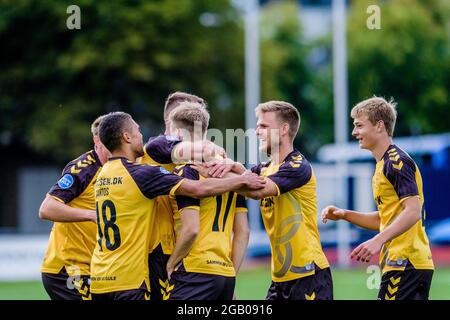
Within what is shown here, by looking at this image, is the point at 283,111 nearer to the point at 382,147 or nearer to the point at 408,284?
the point at 382,147

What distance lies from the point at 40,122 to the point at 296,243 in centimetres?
3150

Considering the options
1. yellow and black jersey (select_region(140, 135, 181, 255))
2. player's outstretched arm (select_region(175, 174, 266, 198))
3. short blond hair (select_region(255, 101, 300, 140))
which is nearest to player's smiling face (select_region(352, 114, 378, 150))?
short blond hair (select_region(255, 101, 300, 140))

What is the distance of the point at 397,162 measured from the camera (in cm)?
895

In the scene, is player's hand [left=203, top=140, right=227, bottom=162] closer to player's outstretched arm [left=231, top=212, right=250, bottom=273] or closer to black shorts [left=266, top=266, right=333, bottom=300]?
player's outstretched arm [left=231, top=212, right=250, bottom=273]

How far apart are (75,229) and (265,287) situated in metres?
11.5

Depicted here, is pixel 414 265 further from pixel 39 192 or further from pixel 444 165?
pixel 39 192

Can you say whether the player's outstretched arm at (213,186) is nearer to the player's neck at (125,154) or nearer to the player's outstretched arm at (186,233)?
the player's outstretched arm at (186,233)

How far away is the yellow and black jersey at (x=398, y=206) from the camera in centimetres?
892

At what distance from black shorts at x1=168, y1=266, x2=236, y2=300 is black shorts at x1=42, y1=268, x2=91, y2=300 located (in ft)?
5.23

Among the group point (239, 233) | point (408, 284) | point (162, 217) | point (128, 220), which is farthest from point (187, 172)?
point (408, 284)

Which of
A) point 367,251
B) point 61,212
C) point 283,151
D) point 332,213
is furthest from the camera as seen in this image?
point 332,213

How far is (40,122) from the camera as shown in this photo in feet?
129

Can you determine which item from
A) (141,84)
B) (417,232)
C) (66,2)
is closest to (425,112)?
(141,84)

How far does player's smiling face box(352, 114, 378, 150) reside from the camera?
30.3 ft
